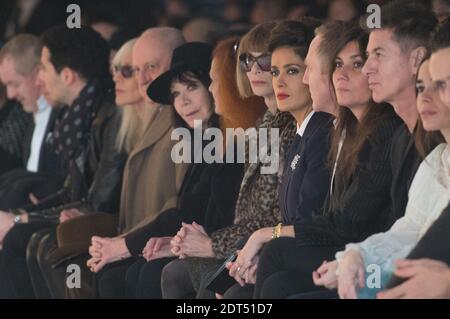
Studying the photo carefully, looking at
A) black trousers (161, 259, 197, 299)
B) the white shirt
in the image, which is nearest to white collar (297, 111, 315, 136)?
black trousers (161, 259, 197, 299)

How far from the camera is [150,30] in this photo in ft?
25.5

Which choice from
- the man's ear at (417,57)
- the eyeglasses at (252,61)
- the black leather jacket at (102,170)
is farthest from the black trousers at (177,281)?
the man's ear at (417,57)

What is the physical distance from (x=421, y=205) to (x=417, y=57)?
0.64 metres

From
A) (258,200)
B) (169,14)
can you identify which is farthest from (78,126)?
(258,200)

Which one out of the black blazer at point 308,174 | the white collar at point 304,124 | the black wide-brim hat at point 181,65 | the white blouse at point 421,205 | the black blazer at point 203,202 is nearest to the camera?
the white blouse at point 421,205

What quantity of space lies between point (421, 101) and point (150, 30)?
1.91 meters

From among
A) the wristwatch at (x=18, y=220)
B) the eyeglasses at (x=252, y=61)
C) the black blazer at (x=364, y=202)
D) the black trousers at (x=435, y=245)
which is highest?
the eyeglasses at (x=252, y=61)

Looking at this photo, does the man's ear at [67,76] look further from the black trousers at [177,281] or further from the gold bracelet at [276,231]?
the gold bracelet at [276,231]

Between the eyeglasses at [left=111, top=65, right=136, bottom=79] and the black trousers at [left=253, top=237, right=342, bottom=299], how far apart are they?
169 centimetres

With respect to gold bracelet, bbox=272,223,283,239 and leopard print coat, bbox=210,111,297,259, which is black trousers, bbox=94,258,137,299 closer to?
leopard print coat, bbox=210,111,297,259

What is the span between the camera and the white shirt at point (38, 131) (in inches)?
334

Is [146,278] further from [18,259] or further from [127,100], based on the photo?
[18,259]

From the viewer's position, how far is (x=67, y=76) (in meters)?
8.26

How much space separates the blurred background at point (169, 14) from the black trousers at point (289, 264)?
1075 mm
